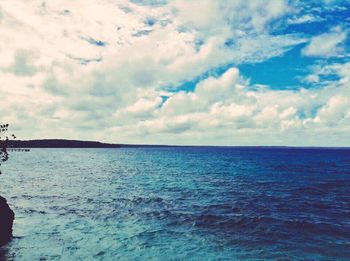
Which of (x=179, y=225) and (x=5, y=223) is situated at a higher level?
(x=5, y=223)

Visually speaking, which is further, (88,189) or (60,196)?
(88,189)

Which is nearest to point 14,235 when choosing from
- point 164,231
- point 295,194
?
point 164,231

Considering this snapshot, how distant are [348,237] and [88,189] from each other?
43.8m

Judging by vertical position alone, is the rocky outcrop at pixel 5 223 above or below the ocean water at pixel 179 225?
above

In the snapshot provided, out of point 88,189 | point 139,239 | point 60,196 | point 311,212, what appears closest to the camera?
point 139,239

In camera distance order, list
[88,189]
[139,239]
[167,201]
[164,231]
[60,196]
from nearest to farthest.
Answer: [139,239] → [164,231] → [167,201] → [60,196] → [88,189]

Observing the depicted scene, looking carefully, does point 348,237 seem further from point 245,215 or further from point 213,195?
point 213,195

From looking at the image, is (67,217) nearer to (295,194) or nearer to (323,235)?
(323,235)

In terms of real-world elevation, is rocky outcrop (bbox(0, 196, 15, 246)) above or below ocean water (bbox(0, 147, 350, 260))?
above

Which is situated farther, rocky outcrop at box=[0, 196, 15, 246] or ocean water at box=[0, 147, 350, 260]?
rocky outcrop at box=[0, 196, 15, 246]

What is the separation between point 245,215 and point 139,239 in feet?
47.8

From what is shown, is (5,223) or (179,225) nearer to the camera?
(5,223)

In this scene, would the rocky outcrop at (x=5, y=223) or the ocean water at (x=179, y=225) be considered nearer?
the ocean water at (x=179, y=225)

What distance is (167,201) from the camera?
46125 mm
